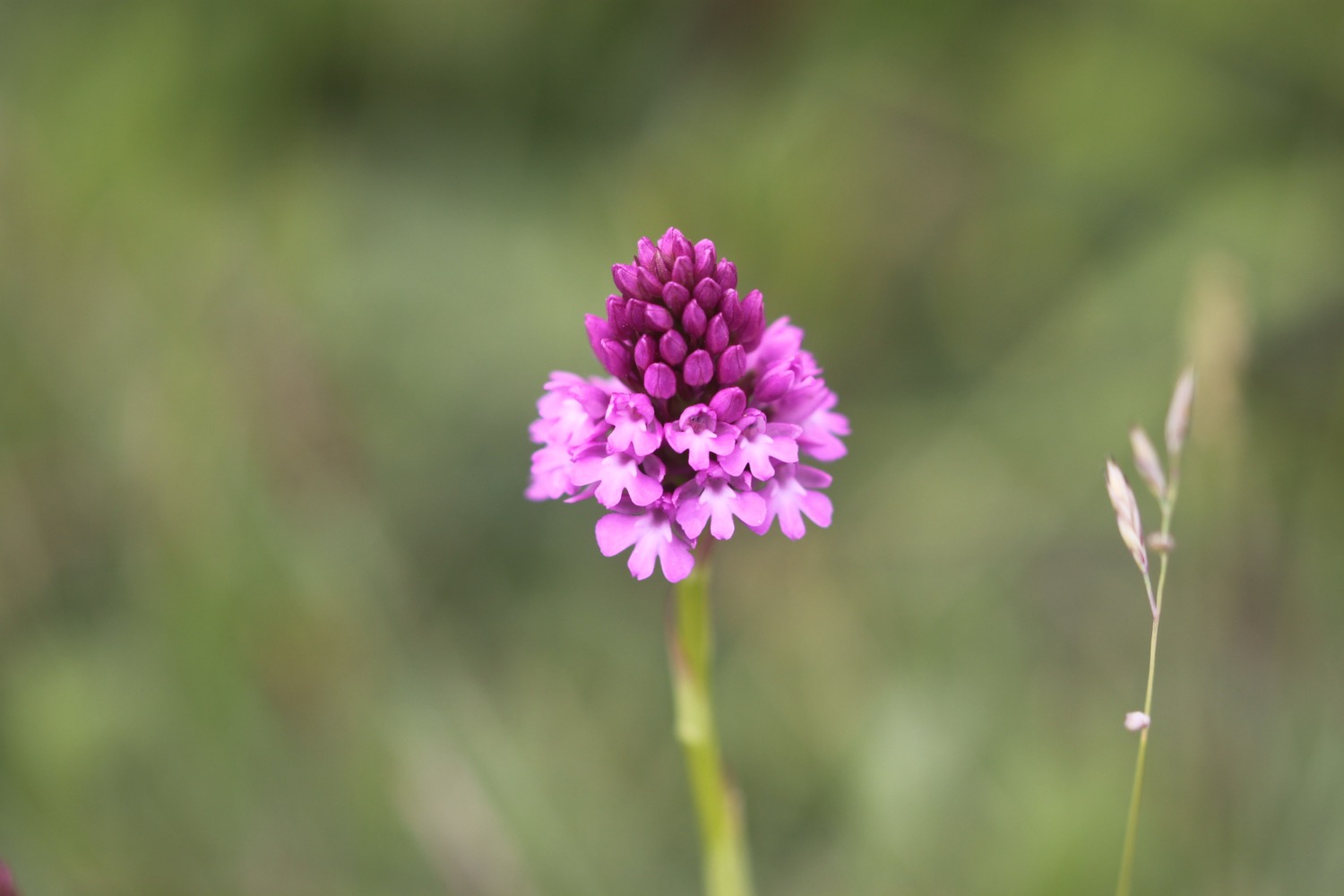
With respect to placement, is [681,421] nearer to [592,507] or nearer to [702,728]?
[702,728]

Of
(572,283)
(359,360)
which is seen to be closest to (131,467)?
(359,360)

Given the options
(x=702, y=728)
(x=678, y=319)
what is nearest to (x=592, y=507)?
(x=702, y=728)

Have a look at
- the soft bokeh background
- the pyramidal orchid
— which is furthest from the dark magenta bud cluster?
the soft bokeh background

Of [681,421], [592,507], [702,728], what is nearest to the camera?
[681,421]

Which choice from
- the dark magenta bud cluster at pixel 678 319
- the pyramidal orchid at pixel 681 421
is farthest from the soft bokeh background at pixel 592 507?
the dark magenta bud cluster at pixel 678 319

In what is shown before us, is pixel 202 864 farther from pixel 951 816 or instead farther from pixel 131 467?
pixel 951 816

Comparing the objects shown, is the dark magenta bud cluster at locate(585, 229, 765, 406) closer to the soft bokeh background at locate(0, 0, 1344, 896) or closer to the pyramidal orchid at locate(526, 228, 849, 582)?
the pyramidal orchid at locate(526, 228, 849, 582)

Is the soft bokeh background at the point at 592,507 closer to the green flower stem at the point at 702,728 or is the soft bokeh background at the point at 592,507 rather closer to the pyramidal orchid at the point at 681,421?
the green flower stem at the point at 702,728
